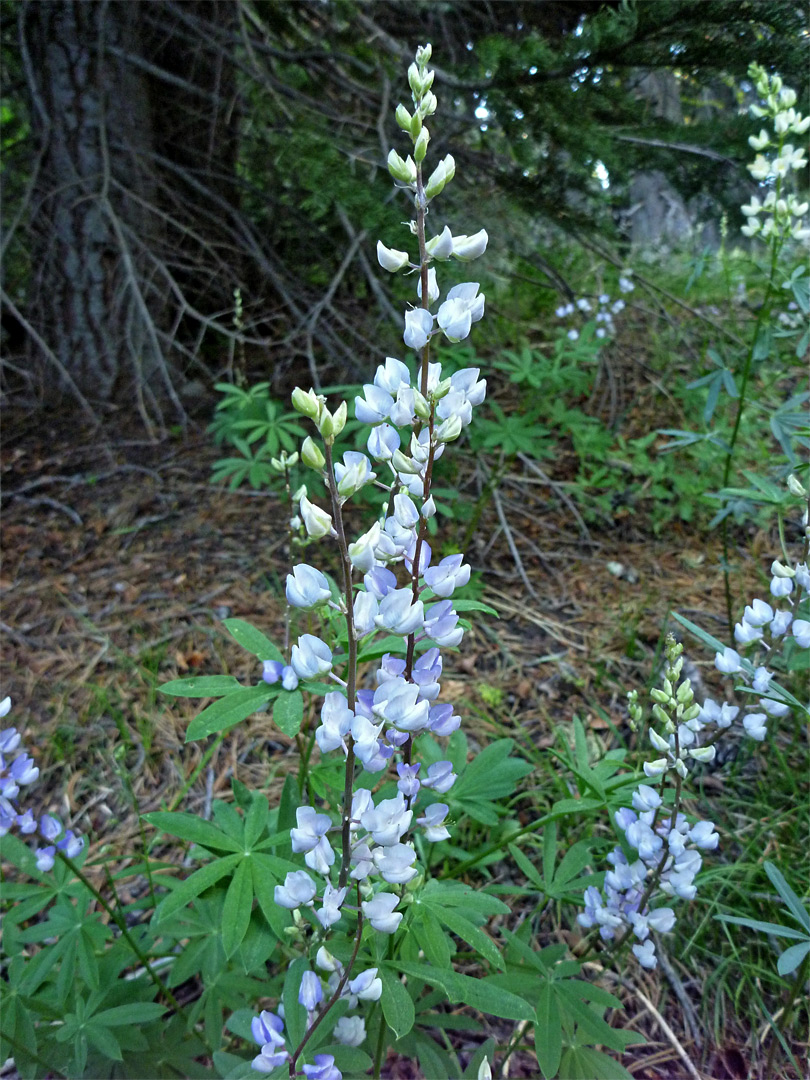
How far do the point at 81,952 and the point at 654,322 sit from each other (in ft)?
14.1

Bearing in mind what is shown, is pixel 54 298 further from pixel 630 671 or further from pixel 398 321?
pixel 630 671

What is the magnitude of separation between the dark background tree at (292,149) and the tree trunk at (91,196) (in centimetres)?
1

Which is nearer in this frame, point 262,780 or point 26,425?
point 262,780

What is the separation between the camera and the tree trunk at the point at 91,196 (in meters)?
3.64

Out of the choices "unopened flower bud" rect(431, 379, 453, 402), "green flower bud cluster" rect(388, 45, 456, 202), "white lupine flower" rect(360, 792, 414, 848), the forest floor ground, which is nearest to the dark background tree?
the forest floor ground

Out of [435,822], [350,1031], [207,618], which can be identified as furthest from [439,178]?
[207,618]

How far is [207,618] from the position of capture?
9.34 feet

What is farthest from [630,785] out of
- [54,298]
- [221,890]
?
[54,298]

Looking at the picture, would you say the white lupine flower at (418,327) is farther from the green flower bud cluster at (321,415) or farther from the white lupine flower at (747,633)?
the white lupine flower at (747,633)

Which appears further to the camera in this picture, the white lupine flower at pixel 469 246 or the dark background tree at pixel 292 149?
the dark background tree at pixel 292 149

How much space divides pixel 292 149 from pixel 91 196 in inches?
51.5

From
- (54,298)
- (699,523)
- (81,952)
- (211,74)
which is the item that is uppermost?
(211,74)

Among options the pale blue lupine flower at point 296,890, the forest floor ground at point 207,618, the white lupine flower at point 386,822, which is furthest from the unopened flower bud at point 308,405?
the forest floor ground at point 207,618

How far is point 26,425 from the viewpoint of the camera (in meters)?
4.05
